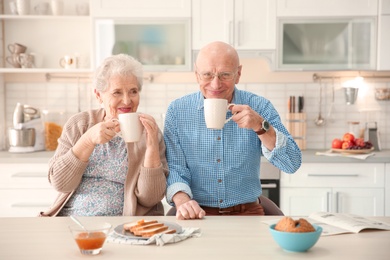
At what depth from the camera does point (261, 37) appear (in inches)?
145

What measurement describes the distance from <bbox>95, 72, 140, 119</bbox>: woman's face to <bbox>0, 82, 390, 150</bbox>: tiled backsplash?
1.95 m

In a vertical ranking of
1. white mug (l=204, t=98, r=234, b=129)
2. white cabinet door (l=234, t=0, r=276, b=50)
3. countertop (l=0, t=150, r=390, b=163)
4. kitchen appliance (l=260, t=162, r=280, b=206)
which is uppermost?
white cabinet door (l=234, t=0, r=276, b=50)

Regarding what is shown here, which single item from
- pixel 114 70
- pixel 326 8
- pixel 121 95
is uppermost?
pixel 326 8

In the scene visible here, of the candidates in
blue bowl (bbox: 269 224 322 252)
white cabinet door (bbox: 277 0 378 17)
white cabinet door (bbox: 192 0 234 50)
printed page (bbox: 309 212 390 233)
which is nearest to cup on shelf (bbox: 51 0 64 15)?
white cabinet door (bbox: 192 0 234 50)

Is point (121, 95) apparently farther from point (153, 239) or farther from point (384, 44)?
point (384, 44)

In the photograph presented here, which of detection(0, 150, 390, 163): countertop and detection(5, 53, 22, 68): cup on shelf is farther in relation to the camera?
detection(5, 53, 22, 68): cup on shelf

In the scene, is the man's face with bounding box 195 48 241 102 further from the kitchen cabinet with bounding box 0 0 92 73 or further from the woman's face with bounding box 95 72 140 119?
the kitchen cabinet with bounding box 0 0 92 73

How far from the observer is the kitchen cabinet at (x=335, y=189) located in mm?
3494

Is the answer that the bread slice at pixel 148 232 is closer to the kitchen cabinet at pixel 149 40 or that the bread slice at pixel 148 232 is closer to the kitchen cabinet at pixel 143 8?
the kitchen cabinet at pixel 149 40

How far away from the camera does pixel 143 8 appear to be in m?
3.69

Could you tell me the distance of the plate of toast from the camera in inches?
60.6

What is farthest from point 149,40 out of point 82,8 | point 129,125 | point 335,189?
point 129,125

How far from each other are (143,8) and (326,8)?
134 centimetres

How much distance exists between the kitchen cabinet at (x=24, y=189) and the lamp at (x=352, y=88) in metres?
2.36
